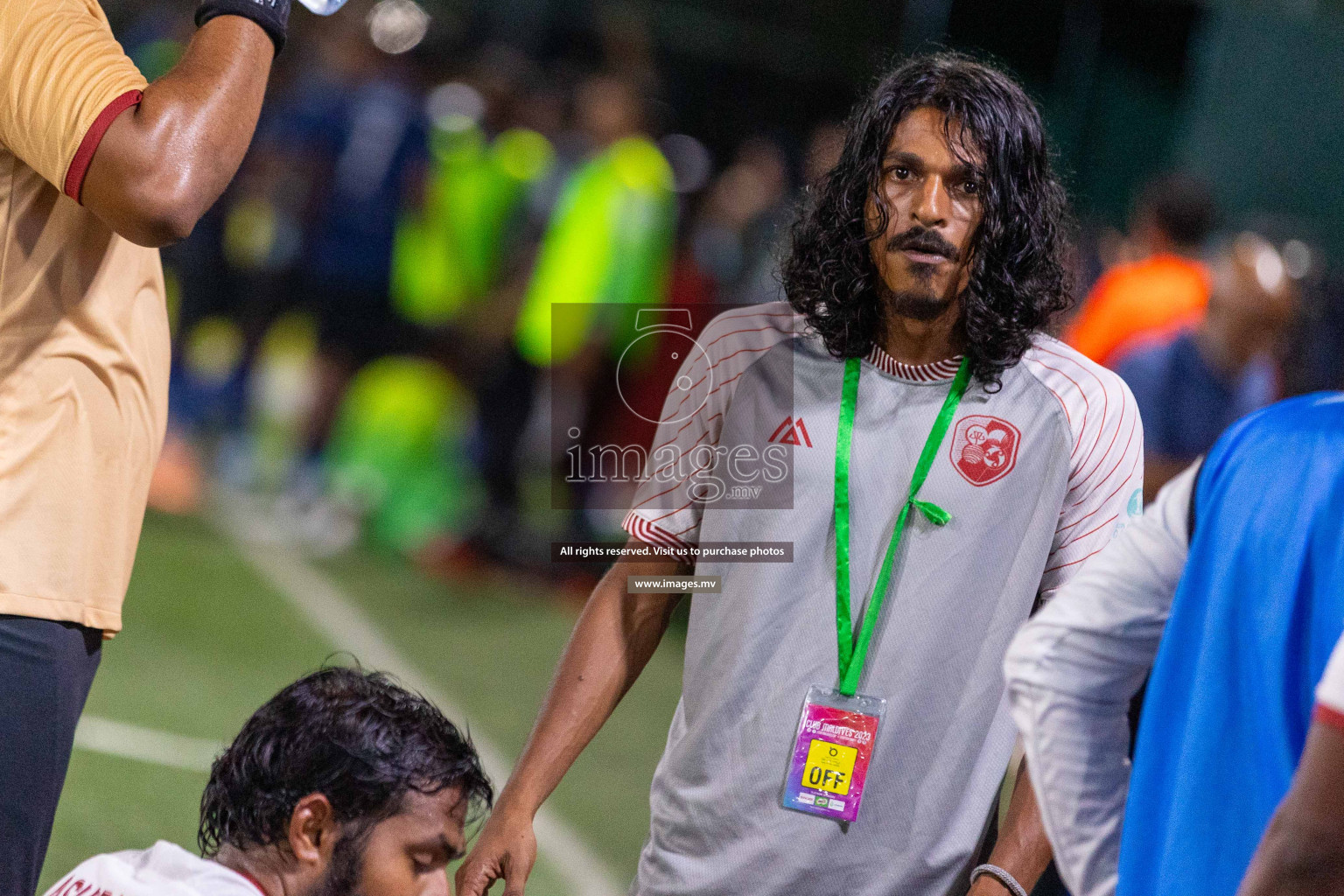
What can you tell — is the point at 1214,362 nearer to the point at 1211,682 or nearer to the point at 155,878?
the point at 1211,682

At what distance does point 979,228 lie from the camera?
223 cm

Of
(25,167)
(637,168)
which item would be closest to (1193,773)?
(25,167)

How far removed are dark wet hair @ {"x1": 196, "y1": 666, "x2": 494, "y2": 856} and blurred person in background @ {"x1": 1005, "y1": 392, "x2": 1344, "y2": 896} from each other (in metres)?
0.92

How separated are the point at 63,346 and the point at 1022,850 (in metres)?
1.57

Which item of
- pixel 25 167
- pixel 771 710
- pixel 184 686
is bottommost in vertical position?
pixel 184 686

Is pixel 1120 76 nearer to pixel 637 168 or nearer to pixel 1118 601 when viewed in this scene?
pixel 637 168

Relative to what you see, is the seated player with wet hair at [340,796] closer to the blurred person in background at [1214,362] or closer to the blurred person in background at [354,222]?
the blurred person in background at [1214,362]

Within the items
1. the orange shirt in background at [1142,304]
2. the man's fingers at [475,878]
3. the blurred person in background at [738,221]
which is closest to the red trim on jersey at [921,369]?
the man's fingers at [475,878]

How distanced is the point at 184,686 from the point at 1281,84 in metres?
6.77

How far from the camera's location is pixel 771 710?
216 cm

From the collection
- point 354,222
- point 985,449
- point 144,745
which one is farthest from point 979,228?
point 354,222

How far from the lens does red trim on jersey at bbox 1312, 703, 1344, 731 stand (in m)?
1.24

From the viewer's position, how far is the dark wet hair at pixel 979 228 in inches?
86.7

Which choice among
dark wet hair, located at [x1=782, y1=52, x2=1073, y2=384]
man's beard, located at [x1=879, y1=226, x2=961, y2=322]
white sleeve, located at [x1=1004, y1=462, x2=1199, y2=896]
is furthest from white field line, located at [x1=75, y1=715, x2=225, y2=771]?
white sleeve, located at [x1=1004, y1=462, x2=1199, y2=896]
